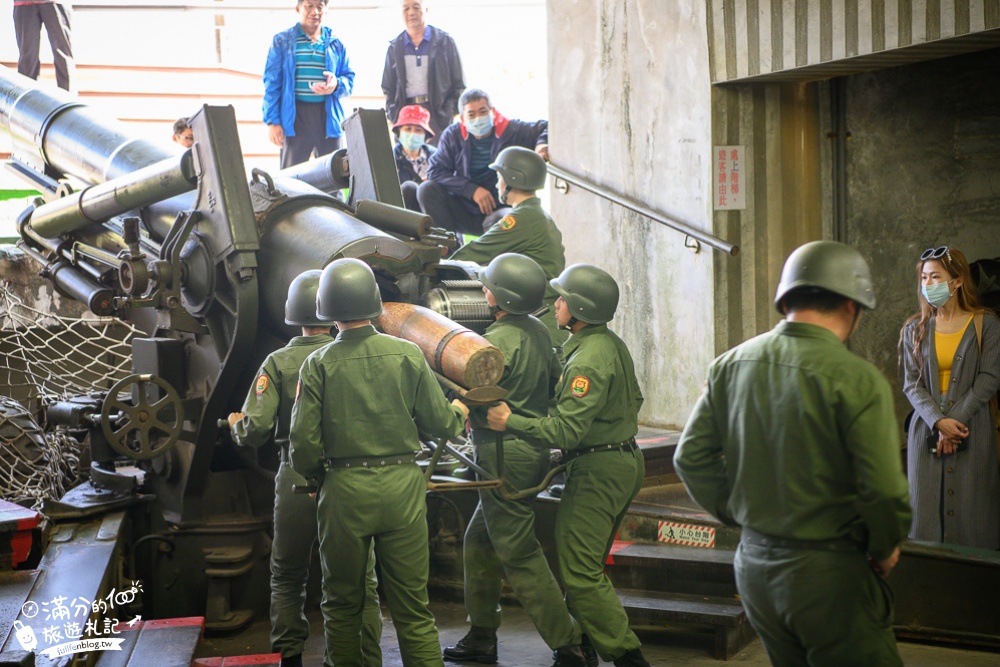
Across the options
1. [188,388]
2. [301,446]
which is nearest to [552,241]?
[188,388]

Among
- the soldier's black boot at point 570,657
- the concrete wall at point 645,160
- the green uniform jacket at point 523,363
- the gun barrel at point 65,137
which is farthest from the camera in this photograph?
the concrete wall at point 645,160

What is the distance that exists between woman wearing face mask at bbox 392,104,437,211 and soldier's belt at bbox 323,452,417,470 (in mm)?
4450

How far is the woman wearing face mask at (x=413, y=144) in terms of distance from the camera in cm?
878

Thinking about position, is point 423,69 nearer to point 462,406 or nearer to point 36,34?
point 36,34

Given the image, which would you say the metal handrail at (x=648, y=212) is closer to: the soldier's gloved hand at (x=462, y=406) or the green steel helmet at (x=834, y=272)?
the soldier's gloved hand at (x=462, y=406)

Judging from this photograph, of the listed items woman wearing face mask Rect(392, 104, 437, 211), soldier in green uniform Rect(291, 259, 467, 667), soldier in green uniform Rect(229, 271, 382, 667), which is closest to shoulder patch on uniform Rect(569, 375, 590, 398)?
soldier in green uniform Rect(291, 259, 467, 667)

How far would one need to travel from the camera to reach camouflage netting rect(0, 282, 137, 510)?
6801 millimetres

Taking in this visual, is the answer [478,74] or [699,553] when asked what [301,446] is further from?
[478,74]

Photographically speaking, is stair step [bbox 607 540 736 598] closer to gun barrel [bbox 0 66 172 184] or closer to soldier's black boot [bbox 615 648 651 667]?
Answer: soldier's black boot [bbox 615 648 651 667]

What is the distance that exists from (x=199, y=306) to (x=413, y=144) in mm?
3437

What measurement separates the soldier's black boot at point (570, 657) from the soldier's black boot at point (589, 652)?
3.3 inches

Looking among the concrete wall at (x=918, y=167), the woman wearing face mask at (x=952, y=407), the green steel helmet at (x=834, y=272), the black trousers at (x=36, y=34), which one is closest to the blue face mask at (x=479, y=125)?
the concrete wall at (x=918, y=167)

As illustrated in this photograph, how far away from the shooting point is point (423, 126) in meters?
8.85

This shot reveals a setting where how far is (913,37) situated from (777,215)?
1.77m
